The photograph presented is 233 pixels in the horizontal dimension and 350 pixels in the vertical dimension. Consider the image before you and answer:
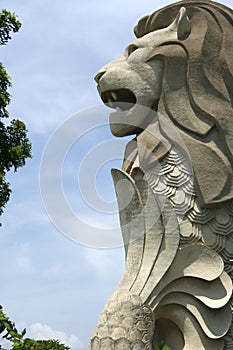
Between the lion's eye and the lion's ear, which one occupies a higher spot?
the lion's ear

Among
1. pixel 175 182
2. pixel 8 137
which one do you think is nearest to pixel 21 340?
pixel 175 182

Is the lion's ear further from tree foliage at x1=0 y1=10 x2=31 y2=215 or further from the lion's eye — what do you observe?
tree foliage at x1=0 y1=10 x2=31 y2=215

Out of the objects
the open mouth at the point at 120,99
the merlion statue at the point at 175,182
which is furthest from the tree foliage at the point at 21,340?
the open mouth at the point at 120,99

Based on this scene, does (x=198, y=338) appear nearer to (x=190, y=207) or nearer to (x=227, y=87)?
(x=190, y=207)

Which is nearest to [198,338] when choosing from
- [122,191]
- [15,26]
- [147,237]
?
[147,237]

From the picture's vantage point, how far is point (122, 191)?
22.5ft

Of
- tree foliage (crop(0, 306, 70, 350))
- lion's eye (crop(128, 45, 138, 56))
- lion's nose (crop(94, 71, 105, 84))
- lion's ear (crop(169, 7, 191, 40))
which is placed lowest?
tree foliage (crop(0, 306, 70, 350))

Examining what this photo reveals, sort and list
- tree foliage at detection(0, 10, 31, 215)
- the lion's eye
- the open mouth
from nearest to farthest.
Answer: the open mouth
the lion's eye
tree foliage at detection(0, 10, 31, 215)

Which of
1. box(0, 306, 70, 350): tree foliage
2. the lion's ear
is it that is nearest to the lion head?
the lion's ear

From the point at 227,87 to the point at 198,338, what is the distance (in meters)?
2.50

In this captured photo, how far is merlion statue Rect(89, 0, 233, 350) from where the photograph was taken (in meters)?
6.41

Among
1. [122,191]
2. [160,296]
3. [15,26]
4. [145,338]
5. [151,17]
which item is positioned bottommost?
[145,338]

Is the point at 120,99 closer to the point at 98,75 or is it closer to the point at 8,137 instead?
the point at 98,75

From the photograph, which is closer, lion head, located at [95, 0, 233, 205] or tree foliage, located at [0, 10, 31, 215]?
lion head, located at [95, 0, 233, 205]
